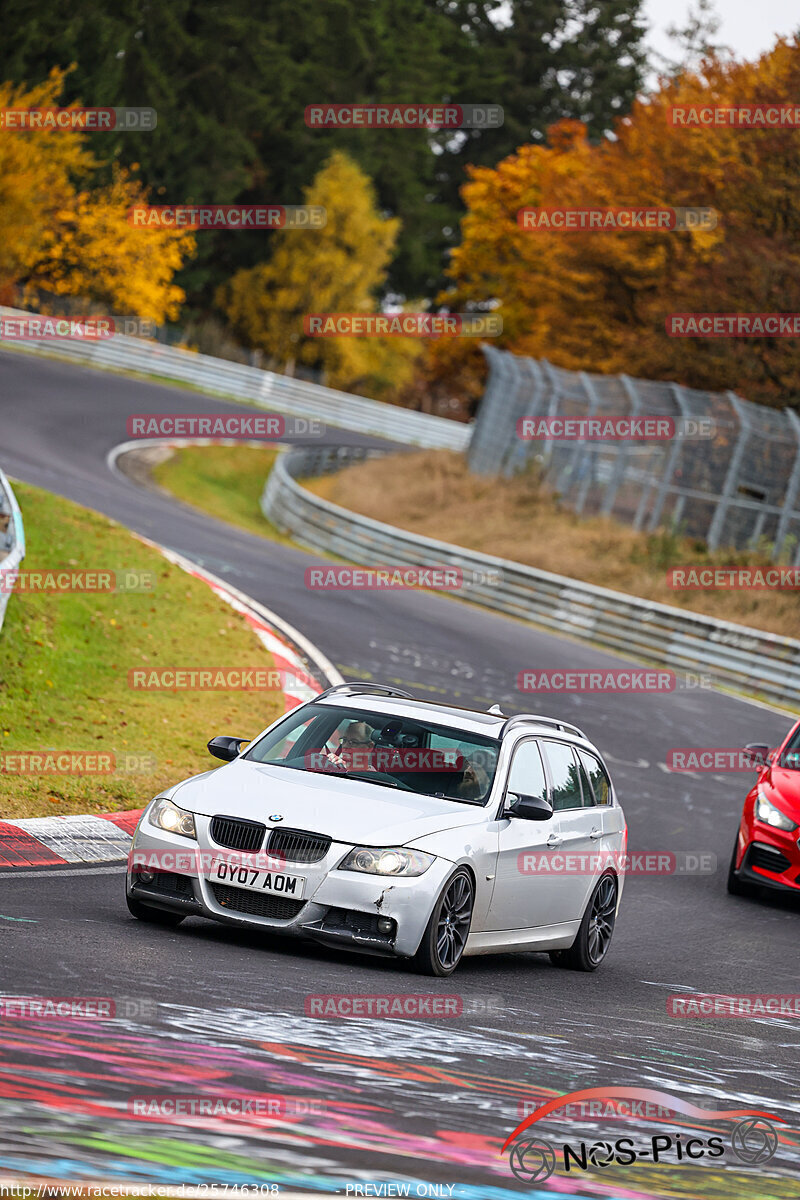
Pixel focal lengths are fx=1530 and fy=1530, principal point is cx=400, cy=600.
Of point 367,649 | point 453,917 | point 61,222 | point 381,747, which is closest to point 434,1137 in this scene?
point 453,917

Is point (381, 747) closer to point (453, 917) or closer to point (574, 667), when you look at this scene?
point (453, 917)

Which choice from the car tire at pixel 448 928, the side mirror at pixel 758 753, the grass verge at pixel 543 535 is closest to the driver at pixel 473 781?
the car tire at pixel 448 928

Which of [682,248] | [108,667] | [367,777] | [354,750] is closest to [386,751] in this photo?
[354,750]

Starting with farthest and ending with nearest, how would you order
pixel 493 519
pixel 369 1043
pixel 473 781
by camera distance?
pixel 493 519 → pixel 473 781 → pixel 369 1043

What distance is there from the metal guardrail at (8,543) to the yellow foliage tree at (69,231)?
38868 millimetres

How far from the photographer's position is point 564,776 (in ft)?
32.2

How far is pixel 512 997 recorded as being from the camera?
8086mm

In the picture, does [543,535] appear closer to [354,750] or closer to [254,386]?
[254,386]

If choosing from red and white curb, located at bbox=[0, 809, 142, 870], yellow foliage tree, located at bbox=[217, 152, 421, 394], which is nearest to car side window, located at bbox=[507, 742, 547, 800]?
red and white curb, located at bbox=[0, 809, 142, 870]

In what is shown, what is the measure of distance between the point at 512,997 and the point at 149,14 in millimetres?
64178

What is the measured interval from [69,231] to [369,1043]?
53.7 meters

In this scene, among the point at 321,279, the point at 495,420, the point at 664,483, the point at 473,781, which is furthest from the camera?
the point at 321,279

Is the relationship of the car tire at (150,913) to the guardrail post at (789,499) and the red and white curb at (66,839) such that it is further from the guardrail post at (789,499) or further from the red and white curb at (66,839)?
the guardrail post at (789,499)

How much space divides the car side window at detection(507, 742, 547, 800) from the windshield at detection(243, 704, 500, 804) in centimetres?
20
